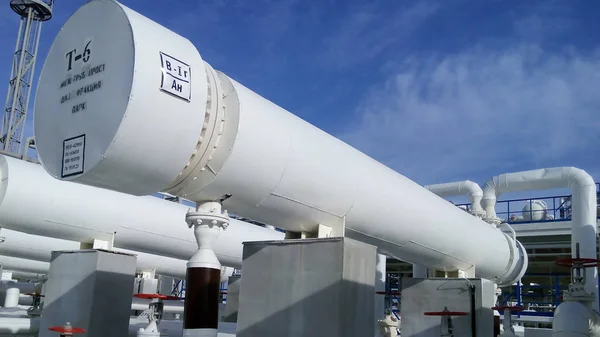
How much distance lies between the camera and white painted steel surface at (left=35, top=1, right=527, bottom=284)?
4.78 m

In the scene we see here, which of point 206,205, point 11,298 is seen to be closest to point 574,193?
point 206,205

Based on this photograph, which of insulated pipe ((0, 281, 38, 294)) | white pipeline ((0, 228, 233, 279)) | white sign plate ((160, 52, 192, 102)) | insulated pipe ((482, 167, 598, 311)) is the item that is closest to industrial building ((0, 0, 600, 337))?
white sign plate ((160, 52, 192, 102))

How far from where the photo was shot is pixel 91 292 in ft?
30.2

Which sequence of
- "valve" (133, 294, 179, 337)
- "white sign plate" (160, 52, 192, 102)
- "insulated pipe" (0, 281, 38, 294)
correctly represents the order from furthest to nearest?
"insulated pipe" (0, 281, 38, 294)
"valve" (133, 294, 179, 337)
"white sign plate" (160, 52, 192, 102)

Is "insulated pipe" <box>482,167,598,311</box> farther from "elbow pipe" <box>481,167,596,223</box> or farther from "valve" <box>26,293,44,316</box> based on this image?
"valve" <box>26,293,44,316</box>

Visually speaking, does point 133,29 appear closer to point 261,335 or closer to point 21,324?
point 261,335

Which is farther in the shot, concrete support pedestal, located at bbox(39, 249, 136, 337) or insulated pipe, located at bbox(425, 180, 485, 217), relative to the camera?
insulated pipe, located at bbox(425, 180, 485, 217)

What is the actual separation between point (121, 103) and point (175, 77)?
1.72 ft

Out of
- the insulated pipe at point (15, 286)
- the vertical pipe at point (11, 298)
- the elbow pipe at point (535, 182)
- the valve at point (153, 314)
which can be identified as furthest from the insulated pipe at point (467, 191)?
the vertical pipe at point (11, 298)

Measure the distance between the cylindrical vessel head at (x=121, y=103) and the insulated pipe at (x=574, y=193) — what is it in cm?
1136

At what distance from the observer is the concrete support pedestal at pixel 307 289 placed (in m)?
5.99

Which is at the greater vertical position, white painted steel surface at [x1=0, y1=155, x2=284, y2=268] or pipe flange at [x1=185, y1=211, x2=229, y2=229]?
white painted steel surface at [x1=0, y1=155, x2=284, y2=268]

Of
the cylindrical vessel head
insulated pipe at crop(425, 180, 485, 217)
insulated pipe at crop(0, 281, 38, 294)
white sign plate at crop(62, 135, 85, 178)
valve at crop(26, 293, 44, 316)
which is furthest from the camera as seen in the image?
insulated pipe at crop(0, 281, 38, 294)

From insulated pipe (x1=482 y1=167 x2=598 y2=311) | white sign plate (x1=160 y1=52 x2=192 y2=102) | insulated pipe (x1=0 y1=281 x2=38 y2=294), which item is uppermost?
insulated pipe (x1=482 y1=167 x2=598 y2=311)
